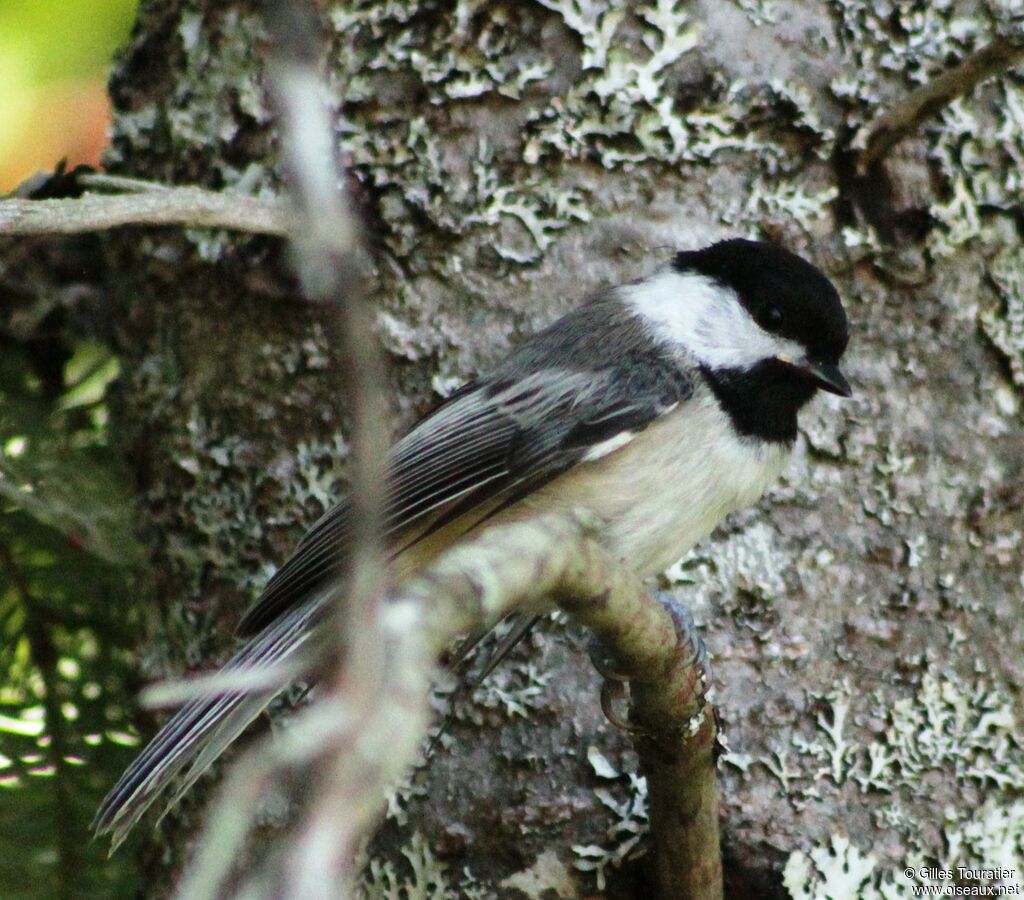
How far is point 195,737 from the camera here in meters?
1.21

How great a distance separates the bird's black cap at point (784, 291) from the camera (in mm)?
1374

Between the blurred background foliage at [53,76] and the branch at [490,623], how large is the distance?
1.02 meters

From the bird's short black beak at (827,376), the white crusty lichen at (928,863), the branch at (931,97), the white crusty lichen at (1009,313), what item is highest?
the branch at (931,97)

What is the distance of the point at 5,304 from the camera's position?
170 cm

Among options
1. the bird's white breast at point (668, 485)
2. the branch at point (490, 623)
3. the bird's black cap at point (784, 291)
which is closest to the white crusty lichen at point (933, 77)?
the bird's black cap at point (784, 291)

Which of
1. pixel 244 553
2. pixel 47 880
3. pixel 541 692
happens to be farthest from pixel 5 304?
pixel 541 692

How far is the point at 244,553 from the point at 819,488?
26.3 inches

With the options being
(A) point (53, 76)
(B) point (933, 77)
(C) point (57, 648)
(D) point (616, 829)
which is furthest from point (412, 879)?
(A) point (53, 76)

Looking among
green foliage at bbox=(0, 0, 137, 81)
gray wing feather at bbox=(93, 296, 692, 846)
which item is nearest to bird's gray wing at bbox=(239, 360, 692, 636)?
gray wing feather at bbox=(93, 296, 692, 846)

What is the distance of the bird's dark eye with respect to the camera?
1.42m

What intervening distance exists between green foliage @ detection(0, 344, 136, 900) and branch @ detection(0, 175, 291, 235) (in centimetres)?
36

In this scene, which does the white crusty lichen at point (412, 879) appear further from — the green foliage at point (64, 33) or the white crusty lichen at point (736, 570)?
the green foliage at point (64, 33)

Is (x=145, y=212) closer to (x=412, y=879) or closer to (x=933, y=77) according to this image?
(x=412, y=879)

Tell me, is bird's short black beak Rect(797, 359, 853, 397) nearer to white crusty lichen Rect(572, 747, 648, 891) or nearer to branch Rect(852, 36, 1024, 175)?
branch Rect(852, 36, 1024, 175)
